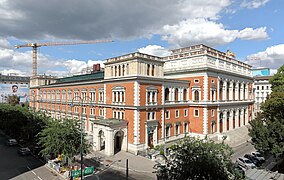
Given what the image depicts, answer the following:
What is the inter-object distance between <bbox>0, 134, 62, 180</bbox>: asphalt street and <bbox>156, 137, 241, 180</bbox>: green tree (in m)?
18.8

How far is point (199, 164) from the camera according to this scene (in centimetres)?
1299

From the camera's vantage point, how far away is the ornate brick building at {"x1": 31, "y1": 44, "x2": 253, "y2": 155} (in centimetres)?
3656

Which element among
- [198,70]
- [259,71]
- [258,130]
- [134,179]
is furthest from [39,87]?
[259,71]

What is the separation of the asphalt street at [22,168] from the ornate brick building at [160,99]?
9.82 m

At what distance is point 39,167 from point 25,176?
137 inches

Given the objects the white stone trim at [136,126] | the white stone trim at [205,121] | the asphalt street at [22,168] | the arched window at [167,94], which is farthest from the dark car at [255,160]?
the asphalt street at [22,168]

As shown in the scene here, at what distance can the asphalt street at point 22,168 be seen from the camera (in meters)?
27.0

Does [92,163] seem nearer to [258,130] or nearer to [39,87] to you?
[258,130]

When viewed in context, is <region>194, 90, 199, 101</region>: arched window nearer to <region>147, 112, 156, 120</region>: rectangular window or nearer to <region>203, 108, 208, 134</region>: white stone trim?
<region>203, 108, 208, 134</region>: white stone trim

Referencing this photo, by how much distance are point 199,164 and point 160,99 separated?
88.2 ft

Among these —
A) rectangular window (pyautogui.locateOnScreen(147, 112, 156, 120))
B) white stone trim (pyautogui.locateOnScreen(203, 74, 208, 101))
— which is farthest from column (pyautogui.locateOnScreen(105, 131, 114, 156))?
white stone trim (pyautogui.locateOnScreen(203, 74, 208, 101))

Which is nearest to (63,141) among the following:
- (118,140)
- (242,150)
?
(118,140)

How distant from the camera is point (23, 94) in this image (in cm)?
11406

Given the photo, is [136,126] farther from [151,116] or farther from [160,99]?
[160,99]
